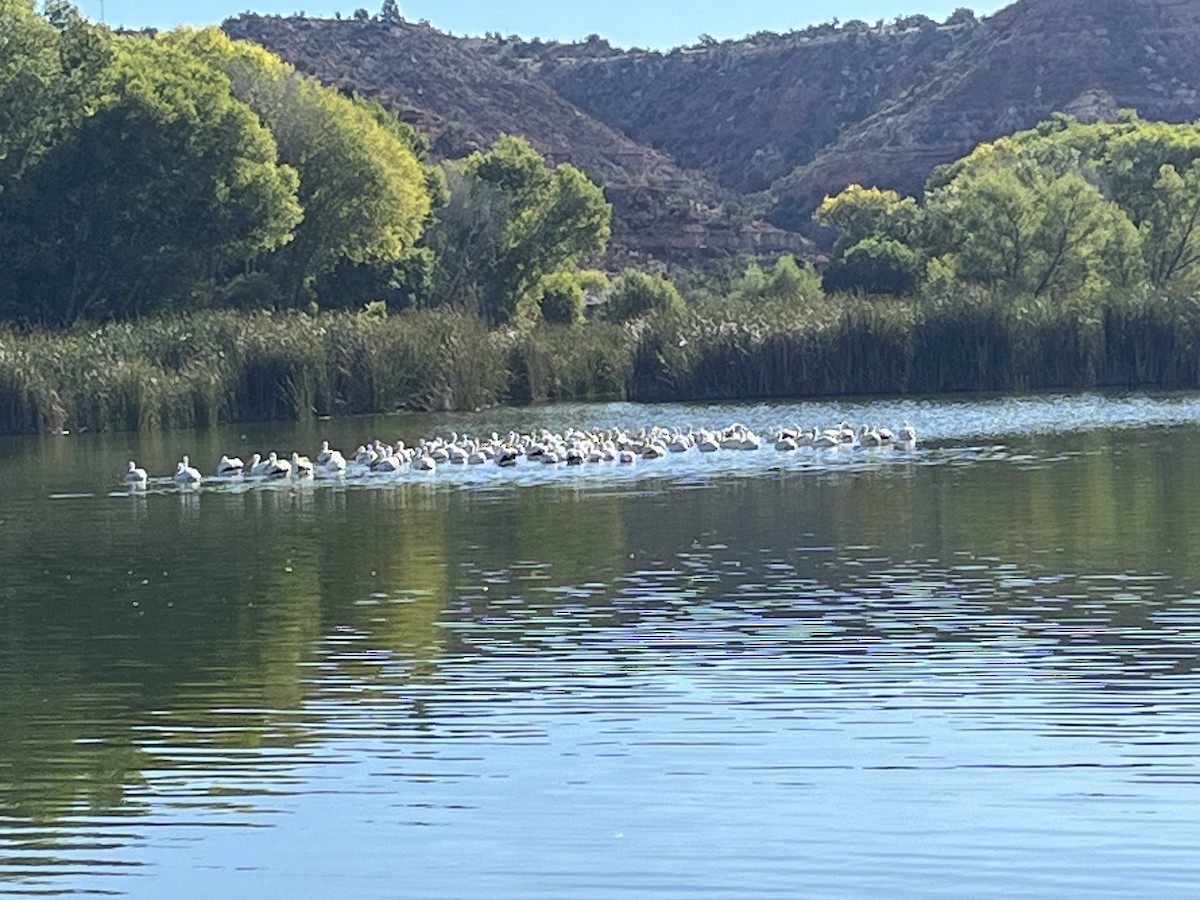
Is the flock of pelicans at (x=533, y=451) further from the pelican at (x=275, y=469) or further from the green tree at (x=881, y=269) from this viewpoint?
the green tree at (x=881, y=269)

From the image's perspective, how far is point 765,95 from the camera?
168 meters

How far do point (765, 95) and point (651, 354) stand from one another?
11593 centimetres

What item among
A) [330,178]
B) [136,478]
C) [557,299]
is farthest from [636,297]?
[136,478]

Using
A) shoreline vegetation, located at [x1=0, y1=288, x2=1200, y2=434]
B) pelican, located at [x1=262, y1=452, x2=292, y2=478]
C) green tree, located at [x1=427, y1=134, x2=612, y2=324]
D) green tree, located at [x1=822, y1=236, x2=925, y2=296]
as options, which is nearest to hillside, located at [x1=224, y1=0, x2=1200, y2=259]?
green tree, located at [x1=427, y1=134, x2=612, y2=324]

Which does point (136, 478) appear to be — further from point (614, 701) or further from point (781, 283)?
point (781, 283)

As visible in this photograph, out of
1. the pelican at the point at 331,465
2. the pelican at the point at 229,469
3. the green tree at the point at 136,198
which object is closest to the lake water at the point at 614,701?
the pelican at the point at 229,469

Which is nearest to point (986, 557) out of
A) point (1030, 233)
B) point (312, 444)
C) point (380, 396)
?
point (312, 444)

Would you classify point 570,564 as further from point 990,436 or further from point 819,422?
point 819,422

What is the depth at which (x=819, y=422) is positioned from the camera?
141ft

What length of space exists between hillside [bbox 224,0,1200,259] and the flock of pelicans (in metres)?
84.0

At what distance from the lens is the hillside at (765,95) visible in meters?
136

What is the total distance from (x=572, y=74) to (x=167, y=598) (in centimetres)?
16118

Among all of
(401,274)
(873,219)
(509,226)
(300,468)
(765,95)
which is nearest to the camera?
(300,468)

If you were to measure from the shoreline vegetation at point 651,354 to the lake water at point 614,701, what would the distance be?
2288 centimetres
